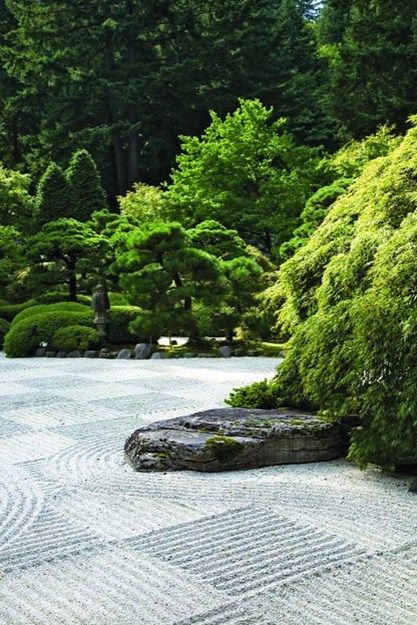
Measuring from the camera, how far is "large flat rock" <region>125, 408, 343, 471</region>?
183 inches

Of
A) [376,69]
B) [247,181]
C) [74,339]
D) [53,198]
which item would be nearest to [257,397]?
[74,339]

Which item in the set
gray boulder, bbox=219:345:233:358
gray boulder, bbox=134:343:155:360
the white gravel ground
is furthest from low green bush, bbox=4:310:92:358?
the white gravel ground

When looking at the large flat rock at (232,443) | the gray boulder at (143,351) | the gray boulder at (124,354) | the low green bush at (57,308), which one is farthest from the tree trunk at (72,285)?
the large flat rock at (232,443)

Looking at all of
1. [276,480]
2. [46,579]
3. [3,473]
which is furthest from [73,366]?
[46,579]

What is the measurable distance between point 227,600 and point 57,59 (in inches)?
1047

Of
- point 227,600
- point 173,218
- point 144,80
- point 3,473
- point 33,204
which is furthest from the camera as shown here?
point 144,80

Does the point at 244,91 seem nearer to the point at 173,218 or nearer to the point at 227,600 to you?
the point at 173,218

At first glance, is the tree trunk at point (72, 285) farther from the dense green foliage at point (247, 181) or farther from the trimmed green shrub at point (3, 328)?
the dense green foliage at point (247, 181)

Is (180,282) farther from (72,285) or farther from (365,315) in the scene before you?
(365,315)

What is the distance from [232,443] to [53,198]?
19293 millimetres

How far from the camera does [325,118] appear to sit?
22969mm

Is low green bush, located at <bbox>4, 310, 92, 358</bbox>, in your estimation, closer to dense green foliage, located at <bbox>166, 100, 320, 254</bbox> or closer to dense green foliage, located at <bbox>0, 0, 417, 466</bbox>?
dense green foliage, located at <bbox>0, 0, 417, 466</bbox>

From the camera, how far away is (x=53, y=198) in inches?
889

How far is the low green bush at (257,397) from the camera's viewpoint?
19.2 feet
